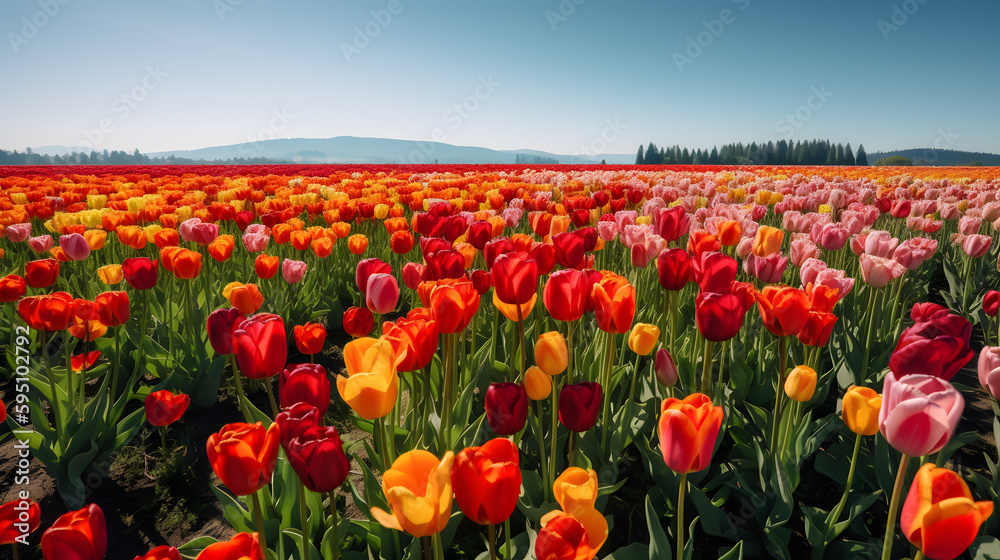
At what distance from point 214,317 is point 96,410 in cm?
133

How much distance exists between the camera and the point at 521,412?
1582 mm

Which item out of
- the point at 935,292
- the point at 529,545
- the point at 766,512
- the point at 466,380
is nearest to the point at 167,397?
the point at 466,380

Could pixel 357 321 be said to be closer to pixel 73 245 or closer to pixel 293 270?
pixel 293 270

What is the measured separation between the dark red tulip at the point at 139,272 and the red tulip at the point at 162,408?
29.3 inches

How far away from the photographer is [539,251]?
8.29 feet

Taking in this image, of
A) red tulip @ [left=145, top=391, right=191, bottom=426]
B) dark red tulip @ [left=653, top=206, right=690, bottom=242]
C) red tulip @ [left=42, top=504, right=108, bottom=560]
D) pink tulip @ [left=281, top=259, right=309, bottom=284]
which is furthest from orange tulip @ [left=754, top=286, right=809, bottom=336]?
pink tulip @ [left=281, top=259, right=309, bottom=284]

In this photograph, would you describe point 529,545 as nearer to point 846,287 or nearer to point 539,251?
point 539,251

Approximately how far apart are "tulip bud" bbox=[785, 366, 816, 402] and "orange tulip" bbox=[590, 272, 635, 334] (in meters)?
0.65

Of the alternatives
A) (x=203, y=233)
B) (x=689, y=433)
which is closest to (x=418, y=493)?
(x=689, y=433)

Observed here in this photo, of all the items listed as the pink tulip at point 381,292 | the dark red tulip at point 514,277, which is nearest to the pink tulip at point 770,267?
the dark red tulip at point 514,277

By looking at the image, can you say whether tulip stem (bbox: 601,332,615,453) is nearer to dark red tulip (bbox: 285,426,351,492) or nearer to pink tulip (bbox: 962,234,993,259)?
dark red tulip (bbox: 285,426,351,492)

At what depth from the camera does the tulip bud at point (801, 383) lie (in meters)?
1.88

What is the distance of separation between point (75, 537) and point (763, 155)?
326ft

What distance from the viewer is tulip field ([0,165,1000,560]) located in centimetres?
112
